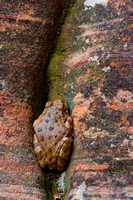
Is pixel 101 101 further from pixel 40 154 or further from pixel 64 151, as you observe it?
pixel 40 154

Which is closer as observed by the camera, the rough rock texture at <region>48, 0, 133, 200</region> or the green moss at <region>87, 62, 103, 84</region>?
the rough rock texture at <region>48, 0, 133, 200</region>

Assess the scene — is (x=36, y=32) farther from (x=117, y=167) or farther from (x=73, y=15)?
(x=117, y=167)

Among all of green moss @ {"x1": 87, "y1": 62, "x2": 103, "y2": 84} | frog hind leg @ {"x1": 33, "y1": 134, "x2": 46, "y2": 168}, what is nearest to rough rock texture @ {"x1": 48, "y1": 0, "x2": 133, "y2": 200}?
green moss @ {"x1": 87, "y1": 62, "x2": 103, "y2": 84}

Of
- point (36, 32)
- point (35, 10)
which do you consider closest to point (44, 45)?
point (36, 32)

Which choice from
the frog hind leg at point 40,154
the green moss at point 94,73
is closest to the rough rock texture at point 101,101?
the green moss at point 94,73

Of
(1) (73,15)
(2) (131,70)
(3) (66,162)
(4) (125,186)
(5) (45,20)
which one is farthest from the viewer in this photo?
(1) (73,15)

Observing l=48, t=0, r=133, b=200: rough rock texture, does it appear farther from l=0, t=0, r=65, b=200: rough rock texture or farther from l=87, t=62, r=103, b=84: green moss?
l=0, t=0, r=65, b=200: rough rock texture
